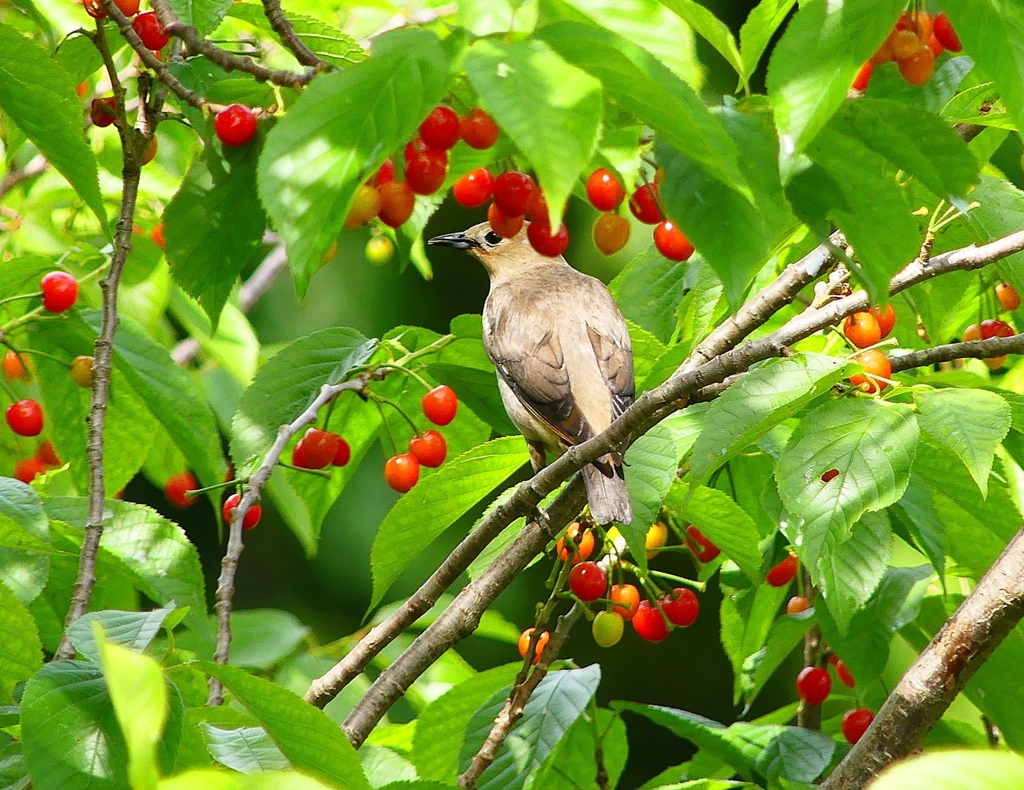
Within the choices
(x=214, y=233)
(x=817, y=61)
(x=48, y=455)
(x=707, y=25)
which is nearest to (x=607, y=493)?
(x=214, y=233)

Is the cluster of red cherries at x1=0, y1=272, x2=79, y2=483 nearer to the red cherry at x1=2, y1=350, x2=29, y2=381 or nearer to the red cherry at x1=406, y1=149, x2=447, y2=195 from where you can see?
the red cherry at x1=2, y1=350, x2=29, y2=381

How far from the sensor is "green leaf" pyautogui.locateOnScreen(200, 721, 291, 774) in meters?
1.60

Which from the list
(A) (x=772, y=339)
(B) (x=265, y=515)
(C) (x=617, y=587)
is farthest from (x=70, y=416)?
(B) (x=265, y=515)

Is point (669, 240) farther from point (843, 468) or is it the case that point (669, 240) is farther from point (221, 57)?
point (221, 57)

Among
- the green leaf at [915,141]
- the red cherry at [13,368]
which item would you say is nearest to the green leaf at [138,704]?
the green leaf at [915,141]

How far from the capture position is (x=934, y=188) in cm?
158

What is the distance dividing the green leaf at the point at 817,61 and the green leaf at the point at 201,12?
1.22 m

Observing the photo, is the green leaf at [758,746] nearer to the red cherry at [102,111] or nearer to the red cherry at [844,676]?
the red cherry at [844,676]

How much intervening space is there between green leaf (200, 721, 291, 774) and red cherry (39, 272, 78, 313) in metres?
1.22

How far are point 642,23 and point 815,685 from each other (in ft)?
5.82

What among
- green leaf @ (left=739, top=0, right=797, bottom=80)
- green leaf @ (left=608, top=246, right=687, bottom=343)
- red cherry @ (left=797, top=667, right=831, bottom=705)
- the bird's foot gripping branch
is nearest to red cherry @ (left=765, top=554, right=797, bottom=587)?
the bird's foot gripping branch

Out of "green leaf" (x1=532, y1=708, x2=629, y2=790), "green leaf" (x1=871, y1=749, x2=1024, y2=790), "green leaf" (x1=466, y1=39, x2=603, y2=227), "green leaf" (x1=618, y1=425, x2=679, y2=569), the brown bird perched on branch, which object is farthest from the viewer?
the brown bird perched on branch

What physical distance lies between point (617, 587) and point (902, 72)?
51.5 inches

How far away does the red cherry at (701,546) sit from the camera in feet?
8.50
